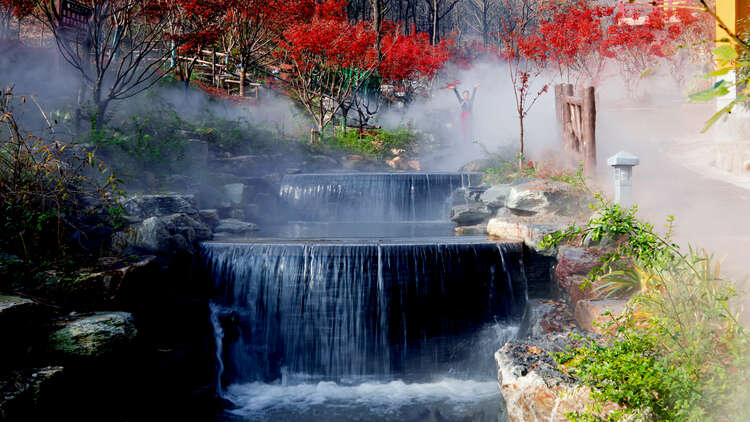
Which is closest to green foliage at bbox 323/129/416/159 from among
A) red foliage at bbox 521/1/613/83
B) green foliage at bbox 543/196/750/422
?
red foliage at bbox 521/1/613/83

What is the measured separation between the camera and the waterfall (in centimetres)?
721

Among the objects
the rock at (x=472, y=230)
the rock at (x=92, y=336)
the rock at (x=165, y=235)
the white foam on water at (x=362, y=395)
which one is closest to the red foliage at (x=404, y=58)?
the rock at (x=472, y=230)

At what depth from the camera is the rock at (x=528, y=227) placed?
7.59 meters

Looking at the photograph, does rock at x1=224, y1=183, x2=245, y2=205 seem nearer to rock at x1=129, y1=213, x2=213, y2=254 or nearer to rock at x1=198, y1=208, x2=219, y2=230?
rock at x1=198, y1=208, x2=219, y2=230

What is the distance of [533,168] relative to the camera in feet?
36.2

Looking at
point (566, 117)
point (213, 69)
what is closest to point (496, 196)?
point (566, 117)

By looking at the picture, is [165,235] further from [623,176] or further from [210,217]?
[623,176]

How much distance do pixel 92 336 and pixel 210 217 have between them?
16.0 ft

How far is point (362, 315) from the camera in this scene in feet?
23.8

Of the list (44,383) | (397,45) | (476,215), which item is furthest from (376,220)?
(397,45)

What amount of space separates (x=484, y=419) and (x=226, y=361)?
3.43 m

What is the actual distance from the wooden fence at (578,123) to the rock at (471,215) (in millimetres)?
1944

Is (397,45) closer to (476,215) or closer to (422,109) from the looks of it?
(422,109)

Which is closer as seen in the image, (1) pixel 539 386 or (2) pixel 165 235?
(1) pixel 539 386
